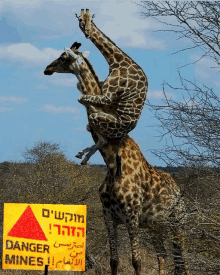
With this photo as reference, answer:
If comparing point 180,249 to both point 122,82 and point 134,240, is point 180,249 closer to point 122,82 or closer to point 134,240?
point 134,240

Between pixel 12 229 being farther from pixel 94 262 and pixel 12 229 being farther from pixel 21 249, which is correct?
pixel 94 262

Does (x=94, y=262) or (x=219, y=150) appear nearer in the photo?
(x=219, y=150)

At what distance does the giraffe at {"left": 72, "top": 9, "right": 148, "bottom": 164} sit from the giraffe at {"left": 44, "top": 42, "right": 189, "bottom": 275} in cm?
20

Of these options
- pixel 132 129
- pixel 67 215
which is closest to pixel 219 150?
pixel 132 129

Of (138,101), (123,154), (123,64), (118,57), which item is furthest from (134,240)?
(118,57)

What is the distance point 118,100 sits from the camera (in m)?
9.12

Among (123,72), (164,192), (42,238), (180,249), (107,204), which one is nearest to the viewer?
(180,249)

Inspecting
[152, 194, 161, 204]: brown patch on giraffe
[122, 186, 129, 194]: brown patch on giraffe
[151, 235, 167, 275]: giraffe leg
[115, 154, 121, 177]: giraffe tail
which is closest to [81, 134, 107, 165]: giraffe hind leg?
[115, 154, 121, 177]: giraffe tail

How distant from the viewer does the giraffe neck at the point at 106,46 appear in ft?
30.7

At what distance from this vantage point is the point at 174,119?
832 cm

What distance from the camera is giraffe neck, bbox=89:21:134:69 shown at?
934 centimetres

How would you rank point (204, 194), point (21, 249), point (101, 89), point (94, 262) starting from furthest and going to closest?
1. point (94, 262)
2. point (21, 249)
3. point (101, 89)
4. point (204, 194)

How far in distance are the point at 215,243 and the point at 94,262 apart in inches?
254

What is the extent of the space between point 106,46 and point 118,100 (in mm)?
884
